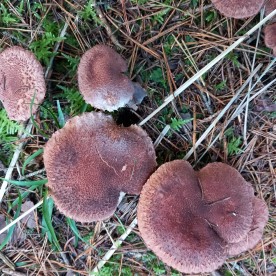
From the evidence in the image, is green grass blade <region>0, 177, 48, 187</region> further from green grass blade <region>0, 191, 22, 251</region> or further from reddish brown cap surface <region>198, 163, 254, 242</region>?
reddish brown cap surface <region>198, 163, 254, 242</region>

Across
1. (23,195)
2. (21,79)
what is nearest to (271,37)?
(21,79)

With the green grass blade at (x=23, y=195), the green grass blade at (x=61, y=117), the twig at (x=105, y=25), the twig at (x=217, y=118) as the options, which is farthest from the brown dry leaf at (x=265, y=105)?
the green grass blade at (x=23, y=195)

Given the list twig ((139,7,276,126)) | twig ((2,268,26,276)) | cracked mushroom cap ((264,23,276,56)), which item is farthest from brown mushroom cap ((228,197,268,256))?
twig ((2,268,26,276))

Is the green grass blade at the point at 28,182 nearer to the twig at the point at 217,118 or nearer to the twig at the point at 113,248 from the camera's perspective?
the twig at the point at 113,248

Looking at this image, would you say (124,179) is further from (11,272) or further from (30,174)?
(11,272)

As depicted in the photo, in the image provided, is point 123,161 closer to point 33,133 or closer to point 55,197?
point 55,197
